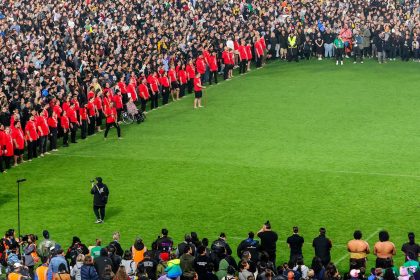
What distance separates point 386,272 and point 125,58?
31308 mm

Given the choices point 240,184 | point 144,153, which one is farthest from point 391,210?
point 144,153

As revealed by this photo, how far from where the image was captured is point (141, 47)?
180 feet

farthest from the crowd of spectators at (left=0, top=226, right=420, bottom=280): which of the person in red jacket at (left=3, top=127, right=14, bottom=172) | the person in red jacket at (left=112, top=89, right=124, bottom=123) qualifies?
the person in red jacket at (left=112, top=89, right=124, bottom=123)

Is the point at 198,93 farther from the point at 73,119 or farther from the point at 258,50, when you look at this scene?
the point at 258,50

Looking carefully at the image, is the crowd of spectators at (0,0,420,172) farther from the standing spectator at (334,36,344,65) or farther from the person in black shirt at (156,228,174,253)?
the person in black shirt at (156,228,174,253)

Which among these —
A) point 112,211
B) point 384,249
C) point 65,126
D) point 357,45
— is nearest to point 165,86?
point 65,126

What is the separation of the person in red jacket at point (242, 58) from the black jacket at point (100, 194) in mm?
23536

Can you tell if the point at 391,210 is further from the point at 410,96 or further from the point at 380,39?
the point at 380,39

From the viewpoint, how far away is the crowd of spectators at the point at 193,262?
24203 mm

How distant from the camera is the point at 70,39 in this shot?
5447 cm

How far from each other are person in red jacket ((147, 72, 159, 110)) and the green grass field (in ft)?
3.51

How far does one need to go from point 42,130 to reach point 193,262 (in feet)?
59.9

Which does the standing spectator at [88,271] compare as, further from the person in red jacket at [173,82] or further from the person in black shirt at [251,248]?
the person in red jacket at [173,82]

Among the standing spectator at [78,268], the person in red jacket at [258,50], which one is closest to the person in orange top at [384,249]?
the standing spectator at [78,268]
